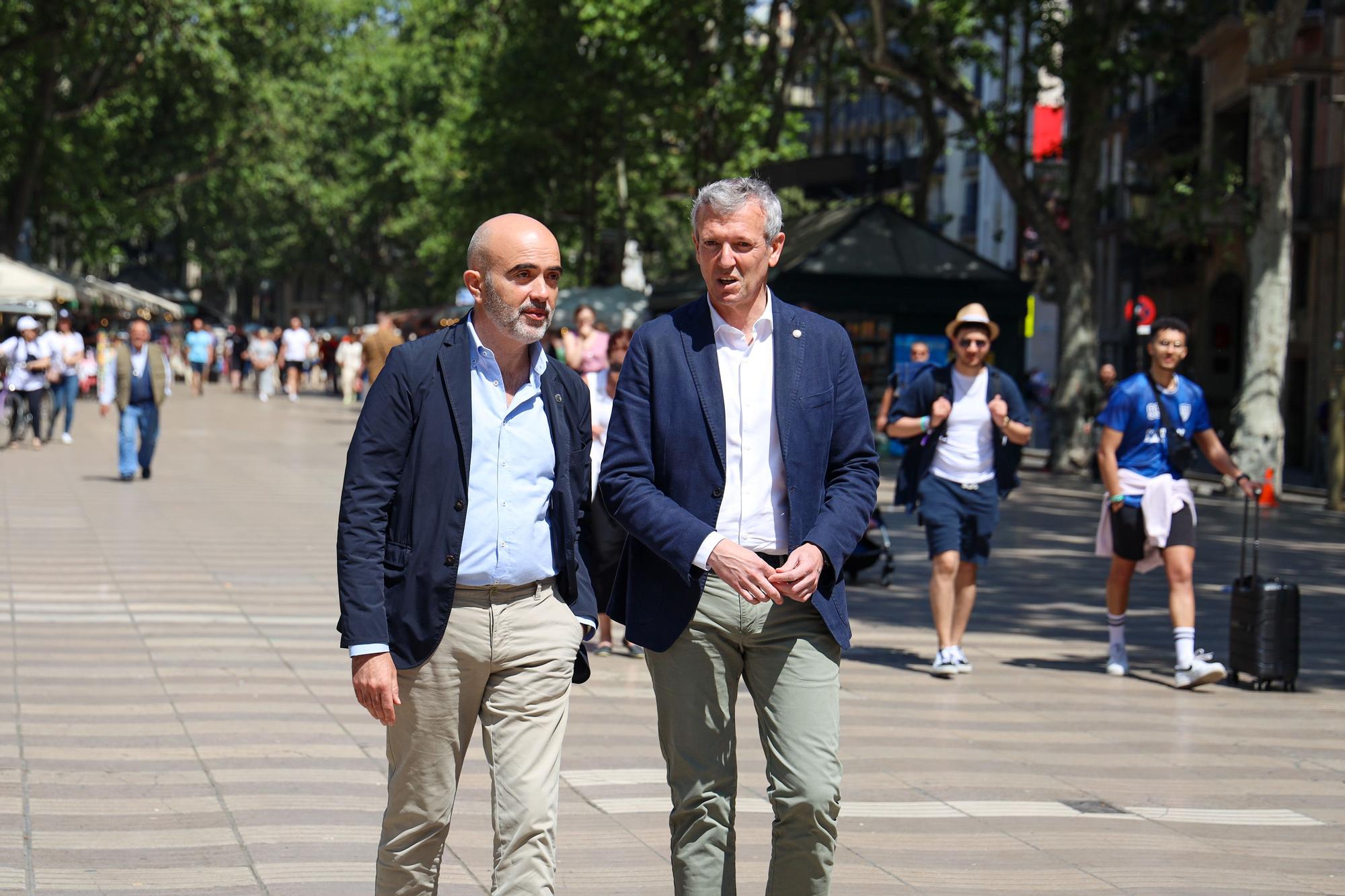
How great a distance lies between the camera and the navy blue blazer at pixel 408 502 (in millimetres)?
3818

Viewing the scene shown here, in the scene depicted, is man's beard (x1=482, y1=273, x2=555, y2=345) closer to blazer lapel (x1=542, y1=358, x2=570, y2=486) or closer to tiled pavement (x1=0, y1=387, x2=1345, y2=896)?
blazer lapel (x1=542, y1=358, x2=570, y2=486)

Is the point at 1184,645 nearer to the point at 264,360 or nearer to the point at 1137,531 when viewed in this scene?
the point at 1137,531

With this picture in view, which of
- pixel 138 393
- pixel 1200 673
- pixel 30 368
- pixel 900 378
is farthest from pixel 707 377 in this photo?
pixel 30 368

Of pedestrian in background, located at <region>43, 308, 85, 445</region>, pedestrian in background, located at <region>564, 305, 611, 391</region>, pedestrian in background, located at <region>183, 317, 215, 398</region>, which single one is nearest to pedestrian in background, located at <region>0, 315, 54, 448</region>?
pedestrian in background, located at <region>43, 308, 85, 445</region>

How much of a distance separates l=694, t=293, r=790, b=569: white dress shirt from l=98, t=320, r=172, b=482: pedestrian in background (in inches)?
598

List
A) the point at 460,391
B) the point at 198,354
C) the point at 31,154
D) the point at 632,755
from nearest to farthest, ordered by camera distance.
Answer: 1. the point at 460,391
2. the point at 632,755
3. the point at 31,154
4. the point at 198,354

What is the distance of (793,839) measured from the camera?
3.91 metres

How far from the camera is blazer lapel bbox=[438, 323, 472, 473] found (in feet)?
12.7

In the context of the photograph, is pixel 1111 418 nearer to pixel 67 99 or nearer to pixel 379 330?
pixel 379 330

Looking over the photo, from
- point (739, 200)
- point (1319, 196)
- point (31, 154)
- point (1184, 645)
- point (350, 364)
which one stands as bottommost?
point (1184, 645)

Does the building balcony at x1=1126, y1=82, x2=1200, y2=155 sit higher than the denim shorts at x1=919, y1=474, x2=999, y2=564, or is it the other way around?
the building balcony at x1=1126, y1=82, x2=1200, y2=155

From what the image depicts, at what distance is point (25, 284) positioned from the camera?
35.6m

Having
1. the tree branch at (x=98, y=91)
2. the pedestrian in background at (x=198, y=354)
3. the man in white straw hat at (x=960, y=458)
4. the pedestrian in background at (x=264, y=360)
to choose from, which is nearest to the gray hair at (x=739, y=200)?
the man in white straw hat at (x=960, y=458)

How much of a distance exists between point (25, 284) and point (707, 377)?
112 ft
